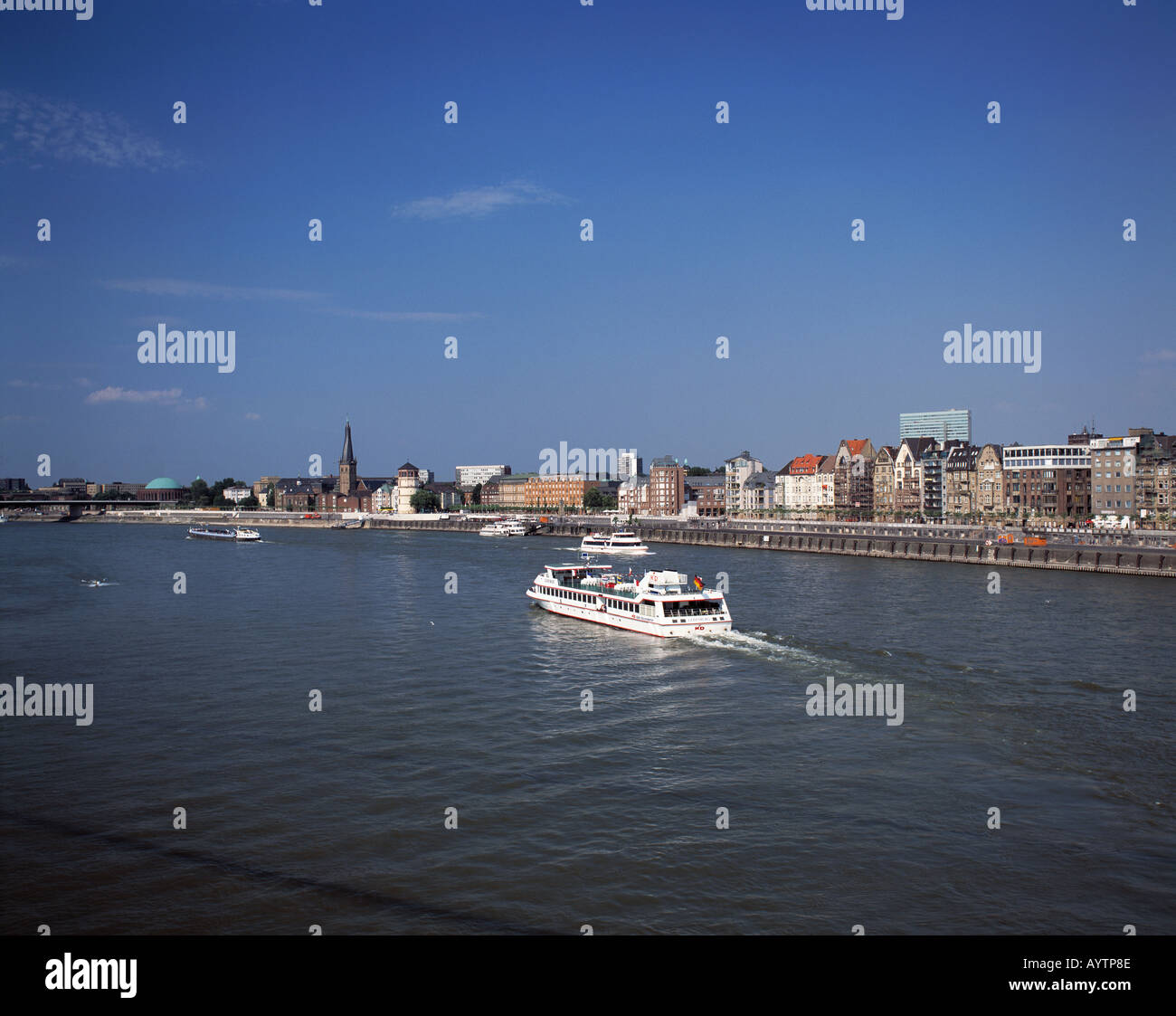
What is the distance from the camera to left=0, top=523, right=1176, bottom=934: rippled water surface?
48.0ft

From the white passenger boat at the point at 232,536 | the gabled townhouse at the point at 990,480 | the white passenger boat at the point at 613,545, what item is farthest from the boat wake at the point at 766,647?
the white passenger boat at the point at 232,536

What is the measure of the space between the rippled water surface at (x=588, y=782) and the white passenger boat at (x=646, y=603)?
137 cm

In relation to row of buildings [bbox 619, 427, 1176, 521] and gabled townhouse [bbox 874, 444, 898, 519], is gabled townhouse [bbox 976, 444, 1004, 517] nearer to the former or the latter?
row of buildings [bbox 619, 427, 1176, 521]

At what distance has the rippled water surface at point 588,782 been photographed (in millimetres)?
14633

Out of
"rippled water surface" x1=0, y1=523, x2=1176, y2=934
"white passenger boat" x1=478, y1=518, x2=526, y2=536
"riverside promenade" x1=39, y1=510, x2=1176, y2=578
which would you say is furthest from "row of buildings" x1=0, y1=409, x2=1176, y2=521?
"rippled water surface" x1=0, y1=523, x2=1176, y2=934

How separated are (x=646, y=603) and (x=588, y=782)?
23393 millimetres

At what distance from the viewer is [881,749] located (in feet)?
75.6

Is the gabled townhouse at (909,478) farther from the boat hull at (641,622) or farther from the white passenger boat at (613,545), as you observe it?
the boat hull at (641,622)

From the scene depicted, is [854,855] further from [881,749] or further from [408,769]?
[408,769]

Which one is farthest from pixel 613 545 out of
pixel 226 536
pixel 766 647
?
pixel 766 647

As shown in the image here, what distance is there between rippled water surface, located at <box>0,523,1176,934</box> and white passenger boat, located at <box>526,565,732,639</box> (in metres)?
1.37

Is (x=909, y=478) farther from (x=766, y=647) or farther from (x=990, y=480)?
(x=766, y=647)
